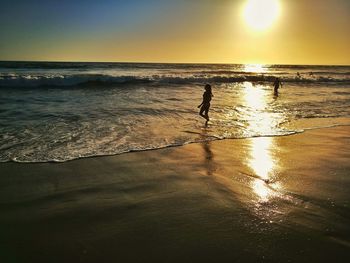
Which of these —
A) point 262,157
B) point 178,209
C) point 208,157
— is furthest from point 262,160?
point 178,209

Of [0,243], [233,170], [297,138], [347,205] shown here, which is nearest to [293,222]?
[347,205]

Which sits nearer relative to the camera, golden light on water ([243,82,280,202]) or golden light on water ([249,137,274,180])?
golden light on water ([243,82,280,202])

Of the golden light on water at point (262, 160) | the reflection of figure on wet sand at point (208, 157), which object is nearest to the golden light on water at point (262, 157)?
the golden light on water at point (262, 160)

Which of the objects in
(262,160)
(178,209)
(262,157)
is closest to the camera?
(178,209)

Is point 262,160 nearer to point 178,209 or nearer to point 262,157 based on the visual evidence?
point 262,157

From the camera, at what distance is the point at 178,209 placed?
5164mm

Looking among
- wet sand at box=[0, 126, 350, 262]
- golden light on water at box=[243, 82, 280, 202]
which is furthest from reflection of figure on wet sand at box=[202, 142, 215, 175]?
golden light on water at box=[243, 82, 280, 202]

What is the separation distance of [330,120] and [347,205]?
10199 mm

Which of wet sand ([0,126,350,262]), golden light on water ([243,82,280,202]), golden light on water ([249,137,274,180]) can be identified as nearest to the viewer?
wet sand ([0,126,350,262])

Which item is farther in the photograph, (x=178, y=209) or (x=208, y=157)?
(x=208, y=157)

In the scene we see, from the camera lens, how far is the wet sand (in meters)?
3.99

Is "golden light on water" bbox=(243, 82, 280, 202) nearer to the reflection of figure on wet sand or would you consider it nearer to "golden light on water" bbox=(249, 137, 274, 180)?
"golden light on water" bbox=(249, 137, 274, 180)

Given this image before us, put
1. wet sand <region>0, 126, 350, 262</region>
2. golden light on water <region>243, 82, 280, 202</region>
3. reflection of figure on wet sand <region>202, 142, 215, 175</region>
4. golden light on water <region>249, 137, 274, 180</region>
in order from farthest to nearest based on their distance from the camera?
1. reflection of figure on wet sand <region>202, 142, 215, 175</region>
2. golden light on water <region>249, 137, 274, 180</region>
3. golden light on water <region>243, 82, 280, 202</region>
4. wet sand <region>0, 126, 350, 262</region>

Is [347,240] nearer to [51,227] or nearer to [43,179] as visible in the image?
[51,227]
